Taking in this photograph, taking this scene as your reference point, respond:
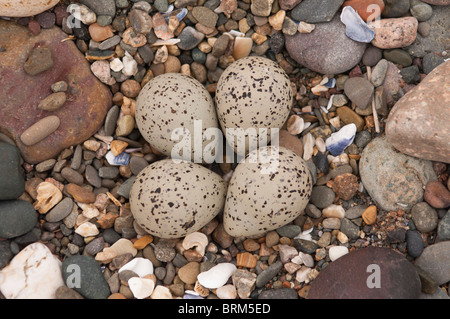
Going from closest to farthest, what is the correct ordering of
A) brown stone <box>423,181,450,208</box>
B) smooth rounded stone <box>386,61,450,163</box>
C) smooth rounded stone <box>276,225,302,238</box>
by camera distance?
smooth rounded stone <box>386,61,450,163</box>, brown stone <box>423,181,450,208</box>, smooth rounded stone <box>276,225,302,238</box>

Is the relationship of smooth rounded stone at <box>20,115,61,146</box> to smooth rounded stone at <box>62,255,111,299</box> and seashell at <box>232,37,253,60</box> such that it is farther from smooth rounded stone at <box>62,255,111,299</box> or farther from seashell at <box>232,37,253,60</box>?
seashell at <box>232,37,253,60</box>

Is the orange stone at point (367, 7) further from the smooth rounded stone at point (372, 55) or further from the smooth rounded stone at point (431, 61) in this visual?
the smooth rounded stone at point (431, 61)

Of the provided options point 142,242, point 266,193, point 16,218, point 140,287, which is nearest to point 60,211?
point 16,218

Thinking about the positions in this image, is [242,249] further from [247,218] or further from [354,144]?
[354,144]

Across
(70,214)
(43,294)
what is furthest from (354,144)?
(43,294)

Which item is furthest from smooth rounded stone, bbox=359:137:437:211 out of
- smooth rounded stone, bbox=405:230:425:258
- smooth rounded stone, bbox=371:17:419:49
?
smooth rounded stone, bbox=371:17:419:49
